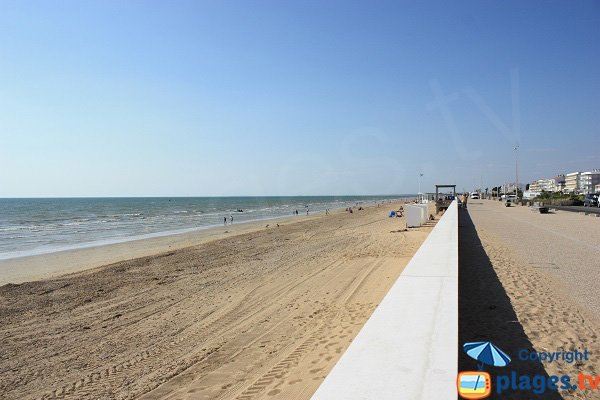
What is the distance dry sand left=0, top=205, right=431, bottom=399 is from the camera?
13.3 ft

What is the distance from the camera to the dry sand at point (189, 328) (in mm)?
4055

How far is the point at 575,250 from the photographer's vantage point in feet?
38.0

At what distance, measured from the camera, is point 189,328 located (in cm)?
583

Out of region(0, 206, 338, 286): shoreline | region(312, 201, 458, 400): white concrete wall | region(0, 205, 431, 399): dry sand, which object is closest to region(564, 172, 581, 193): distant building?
region(0, 206, 338, 286): shoreline

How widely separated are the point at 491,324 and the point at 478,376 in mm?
2396

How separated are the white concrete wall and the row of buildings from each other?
121m

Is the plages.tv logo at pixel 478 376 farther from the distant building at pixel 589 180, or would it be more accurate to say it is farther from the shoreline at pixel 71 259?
the distant building at pixel 589 180

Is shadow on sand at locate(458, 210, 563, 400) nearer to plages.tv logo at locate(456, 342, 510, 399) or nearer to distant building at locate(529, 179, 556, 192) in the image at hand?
plages.tv logo at locate(456, 342, 510, 399)

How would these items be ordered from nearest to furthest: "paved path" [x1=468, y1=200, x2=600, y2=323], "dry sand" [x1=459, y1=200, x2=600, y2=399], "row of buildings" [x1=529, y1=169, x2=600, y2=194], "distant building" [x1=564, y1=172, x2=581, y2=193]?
"dry sand" [x1=459, y1=200, x2=600, y2=399] → "paved path" [x1=468, y1=200, x2=600, y2=323] → "row of buildings" [x1=529, y1=169, x2=600, y2=194] → "distant building" [x1=564, y1=172, x2=581, y2=193]

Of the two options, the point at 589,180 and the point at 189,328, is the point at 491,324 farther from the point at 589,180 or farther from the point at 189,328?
the point at 589,180

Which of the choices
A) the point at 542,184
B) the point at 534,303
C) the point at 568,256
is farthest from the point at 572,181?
the point at 534,303

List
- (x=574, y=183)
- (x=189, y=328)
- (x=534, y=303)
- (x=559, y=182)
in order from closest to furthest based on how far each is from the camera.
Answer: (x=189, y=328)
(x=534, y=303)
(x=574, y=183)
(x=559, y=182)

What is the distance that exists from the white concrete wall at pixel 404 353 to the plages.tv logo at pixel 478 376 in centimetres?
21

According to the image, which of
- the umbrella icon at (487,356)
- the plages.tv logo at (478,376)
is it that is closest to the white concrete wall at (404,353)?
the plages.tv logo at (478,376)
